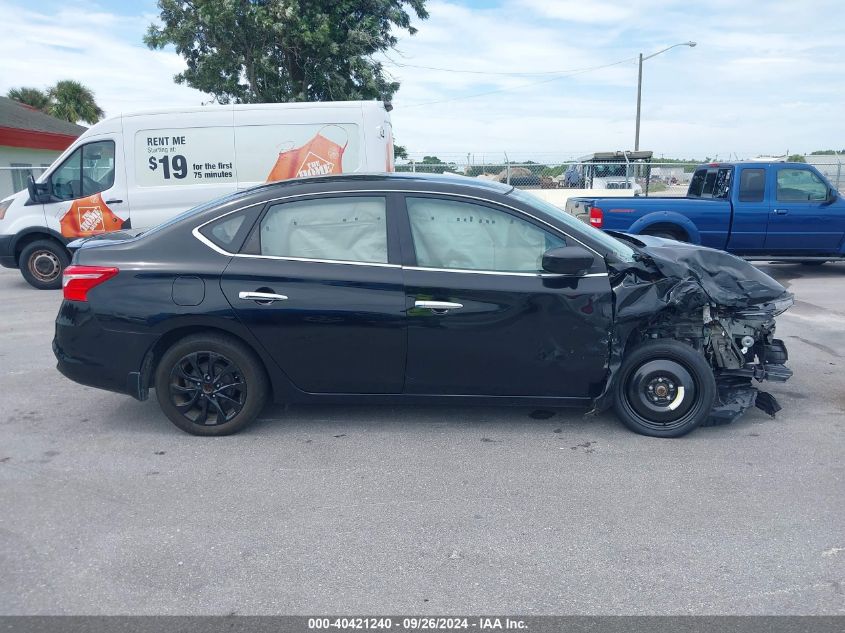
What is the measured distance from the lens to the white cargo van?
994 centimetres

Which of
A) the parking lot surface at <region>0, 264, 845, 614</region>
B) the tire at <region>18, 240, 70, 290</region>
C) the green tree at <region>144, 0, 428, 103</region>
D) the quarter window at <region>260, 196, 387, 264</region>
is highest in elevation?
the green tree at <region>144, 0, 428, 103</region>

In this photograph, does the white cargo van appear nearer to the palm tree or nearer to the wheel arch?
the wheel arch

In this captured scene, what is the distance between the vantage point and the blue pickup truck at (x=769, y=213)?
10883 mm

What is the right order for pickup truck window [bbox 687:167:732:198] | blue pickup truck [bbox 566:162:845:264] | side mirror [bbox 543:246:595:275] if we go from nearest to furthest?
1. side mirror [bbox 543:246:595:275]
2. blue pickup truck [bbox 566:162:845:264]
3. pickup truck window [bbox 687:167:732:198]

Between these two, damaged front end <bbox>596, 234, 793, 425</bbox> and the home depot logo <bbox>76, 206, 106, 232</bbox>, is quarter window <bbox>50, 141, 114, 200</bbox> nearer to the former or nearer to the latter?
the home depot logo <bbox>76, 206, 106, 232</bbox>

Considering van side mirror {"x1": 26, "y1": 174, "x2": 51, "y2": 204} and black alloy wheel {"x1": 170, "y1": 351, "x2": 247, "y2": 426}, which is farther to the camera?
van side mirror {"x1": 26, "y1": 174, "x2": 51, "y2": 204}

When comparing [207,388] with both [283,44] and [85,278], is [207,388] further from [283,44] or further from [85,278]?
[283,44]

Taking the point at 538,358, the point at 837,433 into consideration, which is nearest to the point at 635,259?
the point at 538,358

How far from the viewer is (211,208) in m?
4.80

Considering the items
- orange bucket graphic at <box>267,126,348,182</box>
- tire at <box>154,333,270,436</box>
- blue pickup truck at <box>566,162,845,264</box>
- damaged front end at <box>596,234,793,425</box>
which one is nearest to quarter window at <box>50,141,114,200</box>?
orange bucket graphic at <box>267,126,348,182</box>

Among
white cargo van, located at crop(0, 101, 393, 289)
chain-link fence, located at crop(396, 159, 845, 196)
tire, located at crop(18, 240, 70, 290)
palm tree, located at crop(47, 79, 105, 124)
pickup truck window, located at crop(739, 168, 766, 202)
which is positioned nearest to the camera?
white cargo van, located at crop(0, 101, 393, 289)

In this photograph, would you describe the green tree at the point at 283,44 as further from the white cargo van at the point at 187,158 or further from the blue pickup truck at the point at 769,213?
the blue pickup truck at the point at 769,213

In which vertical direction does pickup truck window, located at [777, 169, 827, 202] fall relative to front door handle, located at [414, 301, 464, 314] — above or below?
above

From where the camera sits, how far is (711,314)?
4742 mm
